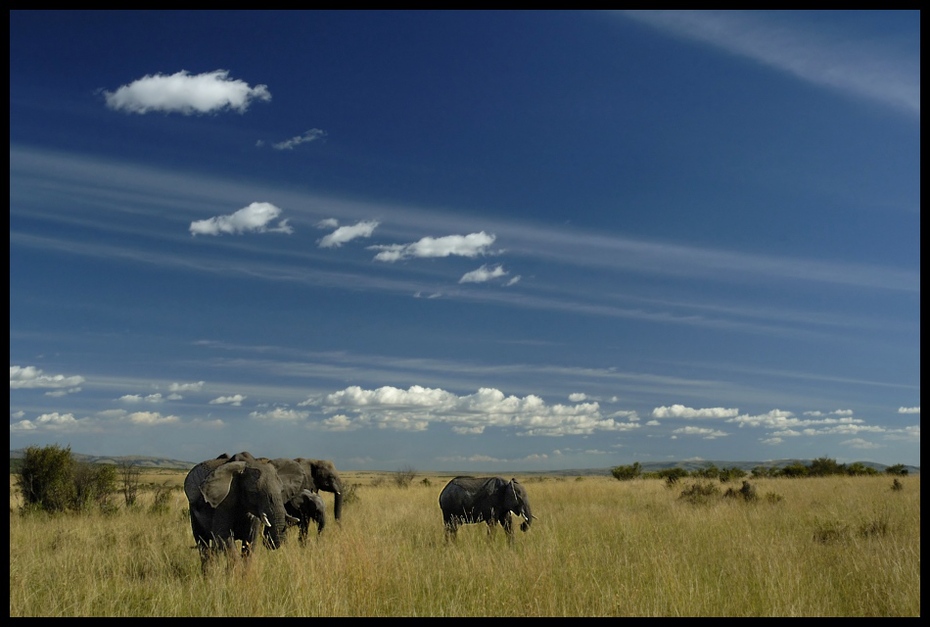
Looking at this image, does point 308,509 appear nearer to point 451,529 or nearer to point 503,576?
point 451,529

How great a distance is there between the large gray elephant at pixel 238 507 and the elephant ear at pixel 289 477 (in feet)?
13.4

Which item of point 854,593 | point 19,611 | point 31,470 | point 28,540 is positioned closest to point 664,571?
point 854,593

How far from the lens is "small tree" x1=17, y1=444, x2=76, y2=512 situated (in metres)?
21.8

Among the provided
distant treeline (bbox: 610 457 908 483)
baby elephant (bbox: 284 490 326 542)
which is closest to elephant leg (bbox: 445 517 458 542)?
baby elephant (bbox: 284 490 326 542)

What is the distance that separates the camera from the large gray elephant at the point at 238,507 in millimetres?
9845

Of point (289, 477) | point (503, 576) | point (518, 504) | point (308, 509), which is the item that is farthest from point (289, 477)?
point (503, 576)

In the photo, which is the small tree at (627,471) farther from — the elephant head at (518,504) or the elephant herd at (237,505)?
the elephant herd at (237,505)

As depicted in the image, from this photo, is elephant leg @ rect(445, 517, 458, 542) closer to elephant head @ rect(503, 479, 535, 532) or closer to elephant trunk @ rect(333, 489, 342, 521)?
elephant head @ rect(503, 479, 535, 532)

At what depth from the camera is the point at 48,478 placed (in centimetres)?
2227

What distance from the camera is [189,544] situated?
47.1 feet

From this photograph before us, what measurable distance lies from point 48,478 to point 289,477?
12.8 metres

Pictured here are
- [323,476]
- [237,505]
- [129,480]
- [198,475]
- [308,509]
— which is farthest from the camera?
[129,480]

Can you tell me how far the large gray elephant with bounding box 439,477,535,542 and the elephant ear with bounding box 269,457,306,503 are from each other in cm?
334
